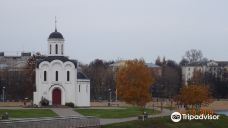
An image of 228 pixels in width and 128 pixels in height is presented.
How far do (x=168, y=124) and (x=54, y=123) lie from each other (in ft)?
61.3

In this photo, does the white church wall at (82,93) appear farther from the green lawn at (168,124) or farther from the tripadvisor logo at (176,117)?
the tripadvisor logo at (176,117)

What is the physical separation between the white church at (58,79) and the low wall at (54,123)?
1339 inches

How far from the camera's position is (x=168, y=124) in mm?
62250

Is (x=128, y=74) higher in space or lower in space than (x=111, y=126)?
higher

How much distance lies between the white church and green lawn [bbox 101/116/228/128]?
21.6m

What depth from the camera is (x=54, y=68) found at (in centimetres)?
8694

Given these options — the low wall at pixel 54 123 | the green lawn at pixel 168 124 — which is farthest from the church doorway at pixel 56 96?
the low wall at pixel 54 123

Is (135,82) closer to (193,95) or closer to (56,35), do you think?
(193,95)

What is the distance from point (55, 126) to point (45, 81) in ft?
134

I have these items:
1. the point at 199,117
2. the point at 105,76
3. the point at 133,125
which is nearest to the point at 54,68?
the point at 199,117

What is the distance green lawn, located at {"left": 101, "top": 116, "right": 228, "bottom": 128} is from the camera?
182ft

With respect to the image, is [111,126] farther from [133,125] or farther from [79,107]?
[79,107]

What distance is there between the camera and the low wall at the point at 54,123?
4171cm

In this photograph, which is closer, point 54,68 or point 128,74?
point 128,74
